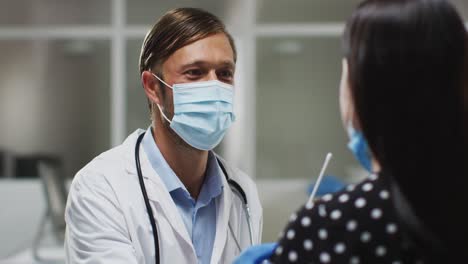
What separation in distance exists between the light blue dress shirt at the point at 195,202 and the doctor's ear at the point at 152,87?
11 centimetres

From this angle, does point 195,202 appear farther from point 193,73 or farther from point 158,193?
point 193,73

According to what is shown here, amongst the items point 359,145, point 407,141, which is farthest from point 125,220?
point 407,141

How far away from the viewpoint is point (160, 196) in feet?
4.34

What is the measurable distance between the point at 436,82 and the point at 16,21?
193 inches

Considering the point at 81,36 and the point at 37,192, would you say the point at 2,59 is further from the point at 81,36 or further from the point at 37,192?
the point at 37,192

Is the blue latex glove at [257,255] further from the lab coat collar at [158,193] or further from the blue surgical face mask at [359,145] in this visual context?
the lab coat collar at [158,193]

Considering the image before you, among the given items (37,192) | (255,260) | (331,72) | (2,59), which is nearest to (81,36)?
(2,59)

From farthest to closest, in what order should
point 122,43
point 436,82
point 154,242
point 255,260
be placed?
1. point 122,43
2. point 154,242
3. point 255,260
4. point 436,82

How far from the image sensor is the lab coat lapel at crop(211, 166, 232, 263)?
132 cm

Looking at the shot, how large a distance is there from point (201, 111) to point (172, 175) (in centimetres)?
20

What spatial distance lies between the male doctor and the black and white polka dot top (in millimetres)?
516

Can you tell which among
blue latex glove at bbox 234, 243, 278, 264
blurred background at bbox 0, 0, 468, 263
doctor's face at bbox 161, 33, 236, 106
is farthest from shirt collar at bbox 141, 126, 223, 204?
blurred background at bbox 0, 0, 468, 263

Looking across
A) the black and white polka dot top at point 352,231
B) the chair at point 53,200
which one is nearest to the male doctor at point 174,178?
the black and white polka dot top at point 352,231

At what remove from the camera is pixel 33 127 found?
17.3 feet
